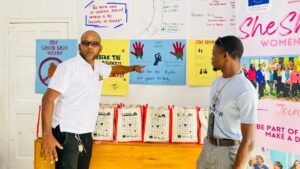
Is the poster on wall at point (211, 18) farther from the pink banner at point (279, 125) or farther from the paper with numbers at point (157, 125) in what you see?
the pink banner at point (279, 125)

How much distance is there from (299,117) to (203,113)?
831 millimetres

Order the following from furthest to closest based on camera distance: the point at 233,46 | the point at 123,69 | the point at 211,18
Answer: the point at 211,18, the point at 123,69, the point at 233,46

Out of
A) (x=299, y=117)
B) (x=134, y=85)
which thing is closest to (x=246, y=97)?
(x=299, y=117)

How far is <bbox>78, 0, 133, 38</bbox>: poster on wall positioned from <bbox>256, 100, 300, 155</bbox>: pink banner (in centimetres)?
151

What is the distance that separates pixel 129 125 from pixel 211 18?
4.20ft

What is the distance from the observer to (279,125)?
2139 mm

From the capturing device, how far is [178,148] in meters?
2.61

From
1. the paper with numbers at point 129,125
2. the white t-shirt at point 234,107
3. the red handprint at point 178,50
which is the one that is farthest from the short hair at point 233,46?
the red handprint at point 178,50

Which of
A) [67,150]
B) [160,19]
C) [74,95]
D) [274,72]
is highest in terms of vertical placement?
[160,19]

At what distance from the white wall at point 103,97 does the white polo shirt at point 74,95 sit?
0.91m

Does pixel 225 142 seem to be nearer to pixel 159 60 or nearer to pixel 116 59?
pixel 159 60

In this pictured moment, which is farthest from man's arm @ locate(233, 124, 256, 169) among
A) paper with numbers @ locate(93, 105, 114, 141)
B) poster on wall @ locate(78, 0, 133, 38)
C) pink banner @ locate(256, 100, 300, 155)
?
poster on wall @ locate(78, 0, 133, 38)

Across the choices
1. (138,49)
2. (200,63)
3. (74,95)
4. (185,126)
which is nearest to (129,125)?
(185,126)

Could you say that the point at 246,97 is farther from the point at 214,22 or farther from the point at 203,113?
the point at 214,22
